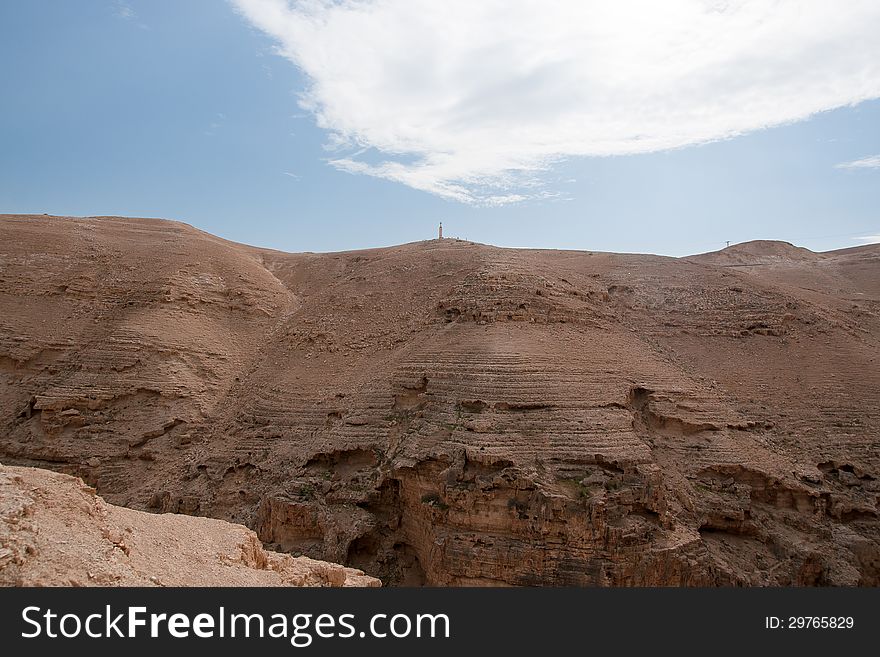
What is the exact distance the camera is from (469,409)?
661 inches

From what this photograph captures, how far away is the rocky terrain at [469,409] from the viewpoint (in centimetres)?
1473

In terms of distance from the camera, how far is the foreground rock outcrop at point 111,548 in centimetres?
591

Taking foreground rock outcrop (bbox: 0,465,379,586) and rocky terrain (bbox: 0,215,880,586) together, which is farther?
rocky terrain (bbox: 0,215,880,586)

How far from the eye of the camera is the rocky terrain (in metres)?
14.7

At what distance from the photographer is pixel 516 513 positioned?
47.1ft

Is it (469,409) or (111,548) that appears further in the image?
(469,409)

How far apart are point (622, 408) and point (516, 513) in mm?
4950

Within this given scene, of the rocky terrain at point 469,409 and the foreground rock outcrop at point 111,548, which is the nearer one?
the foreground rock outcrop at point 111,548

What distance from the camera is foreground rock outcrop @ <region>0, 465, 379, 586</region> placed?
19.4 ft

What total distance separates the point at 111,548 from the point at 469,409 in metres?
11.0

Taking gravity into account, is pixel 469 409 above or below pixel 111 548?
above

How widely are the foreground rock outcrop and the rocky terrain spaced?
245 inches

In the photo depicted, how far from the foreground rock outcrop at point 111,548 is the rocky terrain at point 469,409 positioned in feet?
20.4

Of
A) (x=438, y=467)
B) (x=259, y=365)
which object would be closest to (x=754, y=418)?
(x=438, y=467)
